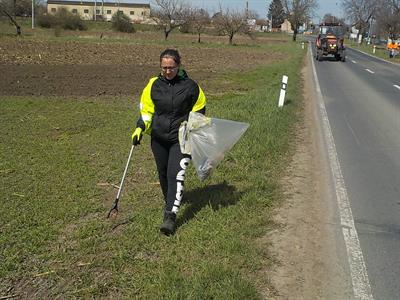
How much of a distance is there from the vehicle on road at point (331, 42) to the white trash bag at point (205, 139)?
28355mm

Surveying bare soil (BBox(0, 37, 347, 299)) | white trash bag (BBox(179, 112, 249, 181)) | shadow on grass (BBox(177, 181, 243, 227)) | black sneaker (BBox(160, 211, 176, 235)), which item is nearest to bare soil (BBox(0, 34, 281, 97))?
bare soil (BBox(0, 37, 347, 299))

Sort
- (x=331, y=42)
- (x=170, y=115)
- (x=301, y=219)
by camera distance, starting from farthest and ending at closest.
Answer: (x=331, y=42) < (x=301, y=219) < (x=170, y=115)

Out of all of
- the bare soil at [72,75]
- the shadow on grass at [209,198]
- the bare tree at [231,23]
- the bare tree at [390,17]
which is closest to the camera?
the shadow on grass at [209,198]

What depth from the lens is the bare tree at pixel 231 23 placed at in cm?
5535

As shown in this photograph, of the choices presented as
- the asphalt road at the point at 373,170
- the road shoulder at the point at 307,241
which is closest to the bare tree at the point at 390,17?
the asphalt road at the point at 373,170

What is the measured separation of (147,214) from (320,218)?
6.34 feet

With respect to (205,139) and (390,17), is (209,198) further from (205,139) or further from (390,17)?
(390,17)

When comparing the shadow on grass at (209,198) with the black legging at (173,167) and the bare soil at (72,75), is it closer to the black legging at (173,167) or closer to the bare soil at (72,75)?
the black legging at (173,167)

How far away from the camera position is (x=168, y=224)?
4441 mm

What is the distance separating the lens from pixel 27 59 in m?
25.0

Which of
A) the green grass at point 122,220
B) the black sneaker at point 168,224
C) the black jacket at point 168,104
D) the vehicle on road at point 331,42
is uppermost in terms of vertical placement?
the vehicle on road at point 331,42

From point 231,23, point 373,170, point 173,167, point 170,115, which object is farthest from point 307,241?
point 231,23

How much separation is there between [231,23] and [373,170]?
51337 mm

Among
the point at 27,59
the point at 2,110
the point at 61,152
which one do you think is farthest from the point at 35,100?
the point at 27,59
